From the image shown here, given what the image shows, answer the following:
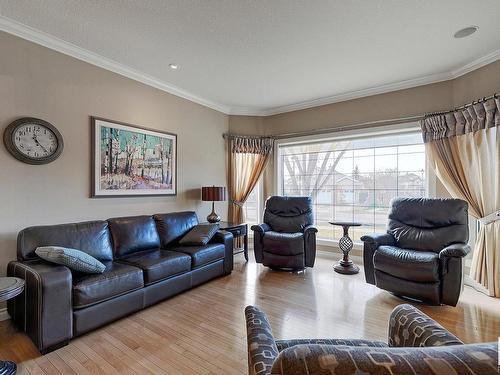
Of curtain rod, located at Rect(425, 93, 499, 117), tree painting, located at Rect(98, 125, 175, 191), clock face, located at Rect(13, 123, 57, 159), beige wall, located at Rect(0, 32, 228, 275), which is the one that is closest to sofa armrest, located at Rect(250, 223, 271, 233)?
beige wall, located at Rect(0, 32, 228, 275)

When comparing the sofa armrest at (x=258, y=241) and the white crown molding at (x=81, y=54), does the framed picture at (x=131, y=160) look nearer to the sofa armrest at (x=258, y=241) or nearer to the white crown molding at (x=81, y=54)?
the white crown molding at (x=81, y=54)

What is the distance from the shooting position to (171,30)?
248 cm

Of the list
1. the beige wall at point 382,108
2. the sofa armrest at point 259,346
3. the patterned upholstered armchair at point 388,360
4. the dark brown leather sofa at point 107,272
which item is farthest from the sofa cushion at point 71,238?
the beige wall at point 382,108

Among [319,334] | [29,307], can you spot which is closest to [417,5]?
[319,334]

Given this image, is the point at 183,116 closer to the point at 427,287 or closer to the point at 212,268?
the point at 212,268

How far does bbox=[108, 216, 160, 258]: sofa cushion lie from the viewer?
2848 millimetres

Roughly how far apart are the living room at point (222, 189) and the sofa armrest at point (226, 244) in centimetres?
5

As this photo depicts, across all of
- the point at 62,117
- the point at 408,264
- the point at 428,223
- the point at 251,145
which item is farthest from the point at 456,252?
the point at 62,117

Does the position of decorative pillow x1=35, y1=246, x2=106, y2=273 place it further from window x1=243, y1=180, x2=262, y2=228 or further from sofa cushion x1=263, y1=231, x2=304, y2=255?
window x1=243, y1=180, x2=262, y2=228

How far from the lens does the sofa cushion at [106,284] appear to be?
2.01m

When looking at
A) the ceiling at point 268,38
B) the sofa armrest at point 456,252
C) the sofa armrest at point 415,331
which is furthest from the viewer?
the sofa armrest at point 456,252

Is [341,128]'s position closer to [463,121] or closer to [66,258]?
[463,121]

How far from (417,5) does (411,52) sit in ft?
2.74

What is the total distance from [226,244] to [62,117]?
7.71 ft
